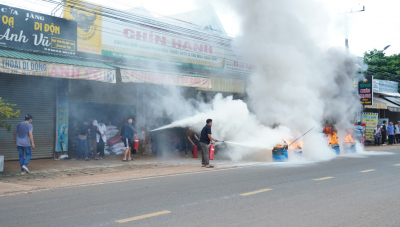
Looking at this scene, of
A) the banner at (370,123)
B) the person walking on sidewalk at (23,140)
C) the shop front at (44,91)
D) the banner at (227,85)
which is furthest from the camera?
the banner at (370,123)

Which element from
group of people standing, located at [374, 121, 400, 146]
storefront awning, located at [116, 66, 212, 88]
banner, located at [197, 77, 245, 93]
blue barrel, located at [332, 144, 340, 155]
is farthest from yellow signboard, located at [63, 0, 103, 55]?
group of people standing, located at [374, 121, 400, 146]

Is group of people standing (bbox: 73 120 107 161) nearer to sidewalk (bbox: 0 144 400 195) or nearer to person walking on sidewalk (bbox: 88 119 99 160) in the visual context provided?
person walking on sidewalk (bbox: 88 119 99 160)

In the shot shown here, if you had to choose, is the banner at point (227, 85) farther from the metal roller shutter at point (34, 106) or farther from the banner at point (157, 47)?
the metal roller shutter at point (34, 106)

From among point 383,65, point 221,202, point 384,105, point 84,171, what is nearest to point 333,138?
point 84,171

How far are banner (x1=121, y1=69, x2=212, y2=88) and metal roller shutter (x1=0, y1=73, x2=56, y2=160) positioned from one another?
2.72 metres

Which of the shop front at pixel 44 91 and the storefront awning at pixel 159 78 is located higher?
the storefront awning at pixel 159 78

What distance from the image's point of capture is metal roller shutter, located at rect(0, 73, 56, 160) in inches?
448

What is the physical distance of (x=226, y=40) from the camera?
18.2 meters

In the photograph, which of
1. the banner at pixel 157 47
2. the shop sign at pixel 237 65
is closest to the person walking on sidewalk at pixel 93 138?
the banner at pixel 157 47

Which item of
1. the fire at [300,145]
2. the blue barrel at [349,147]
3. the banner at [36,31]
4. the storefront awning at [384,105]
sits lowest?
the blue barrel at [349,147]

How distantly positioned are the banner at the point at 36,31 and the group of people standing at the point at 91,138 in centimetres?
265

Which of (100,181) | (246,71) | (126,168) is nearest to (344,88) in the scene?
(246,71)

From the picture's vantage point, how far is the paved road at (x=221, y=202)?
16.2 feet

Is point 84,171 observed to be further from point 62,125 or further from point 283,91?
point 283,91
